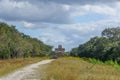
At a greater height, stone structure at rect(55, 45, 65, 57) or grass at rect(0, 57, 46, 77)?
stone structure at rect(55, 45, 65, 57)

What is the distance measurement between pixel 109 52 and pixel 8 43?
105 feet

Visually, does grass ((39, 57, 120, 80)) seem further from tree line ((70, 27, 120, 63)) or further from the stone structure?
the stone structure

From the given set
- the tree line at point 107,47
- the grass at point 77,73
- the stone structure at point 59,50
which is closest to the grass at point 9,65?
the grass at point 77,73

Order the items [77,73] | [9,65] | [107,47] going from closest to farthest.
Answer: [77,73], [9,65], [107,47]

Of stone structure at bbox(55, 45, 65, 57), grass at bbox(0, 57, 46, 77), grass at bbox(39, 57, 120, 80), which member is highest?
stone structure at bbox(55, 45, 65, 57)

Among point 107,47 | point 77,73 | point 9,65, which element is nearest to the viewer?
point 77,73

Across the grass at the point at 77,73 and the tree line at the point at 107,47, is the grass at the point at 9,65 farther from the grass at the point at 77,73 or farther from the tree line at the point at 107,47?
the tree line at the point at 107,47

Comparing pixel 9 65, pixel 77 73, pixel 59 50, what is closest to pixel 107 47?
pixel 59 50

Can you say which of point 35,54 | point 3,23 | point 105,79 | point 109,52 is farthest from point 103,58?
point 105,79

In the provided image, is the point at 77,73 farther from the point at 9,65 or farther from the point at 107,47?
the point at 107,47

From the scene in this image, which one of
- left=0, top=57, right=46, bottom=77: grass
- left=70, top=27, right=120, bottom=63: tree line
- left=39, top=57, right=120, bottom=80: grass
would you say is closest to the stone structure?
left=70, top=27, right=120, bottom=63: tree line

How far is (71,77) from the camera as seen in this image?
20.2 metres

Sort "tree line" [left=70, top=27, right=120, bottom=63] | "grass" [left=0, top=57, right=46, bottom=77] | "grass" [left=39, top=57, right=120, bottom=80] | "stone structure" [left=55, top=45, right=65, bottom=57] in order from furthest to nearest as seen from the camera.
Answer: "stone structure" [left=55, top=45, right=65, bottom=57], "tree line" [left=70, top=27, right=120, bottom=63], "grass" [left=0, top=57, right=46, bottom=77], "grass" [left=39, top=57, right=120, bottom=80]

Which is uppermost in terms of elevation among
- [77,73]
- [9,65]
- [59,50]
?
[59,50]
